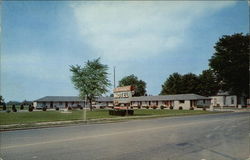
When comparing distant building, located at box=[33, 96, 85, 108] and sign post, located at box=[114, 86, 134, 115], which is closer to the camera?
sign post, located at box=[114, 86, 134, 115]

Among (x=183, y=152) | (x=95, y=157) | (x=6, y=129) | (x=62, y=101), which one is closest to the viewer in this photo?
(x=95, y=157)

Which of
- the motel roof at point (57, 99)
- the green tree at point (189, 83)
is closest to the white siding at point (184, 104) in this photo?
the green tree at point (189, 83)

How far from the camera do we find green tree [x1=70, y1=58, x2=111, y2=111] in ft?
202

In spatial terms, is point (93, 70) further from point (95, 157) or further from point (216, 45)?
point (95, 157)

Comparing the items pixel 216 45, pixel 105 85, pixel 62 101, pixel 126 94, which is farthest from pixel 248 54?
pixel 62 101

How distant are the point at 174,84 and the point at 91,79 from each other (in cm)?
4577

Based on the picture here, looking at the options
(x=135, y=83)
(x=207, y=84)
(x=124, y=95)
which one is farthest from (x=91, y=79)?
(x=135, y=83)

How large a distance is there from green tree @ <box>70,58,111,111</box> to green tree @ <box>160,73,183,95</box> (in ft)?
136

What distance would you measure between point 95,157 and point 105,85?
54.7 metres

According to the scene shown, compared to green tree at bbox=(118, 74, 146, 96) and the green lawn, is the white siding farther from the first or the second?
green tree at bbox=(118, 74, 146, 96)

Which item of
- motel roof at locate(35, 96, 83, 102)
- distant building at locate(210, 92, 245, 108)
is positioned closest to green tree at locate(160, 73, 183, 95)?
distant building at locate(210, 92, 245, 108)

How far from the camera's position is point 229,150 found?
32.0 feet

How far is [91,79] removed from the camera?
6238 cm

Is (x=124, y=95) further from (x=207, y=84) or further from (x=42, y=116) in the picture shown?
(x=207, y=84)
